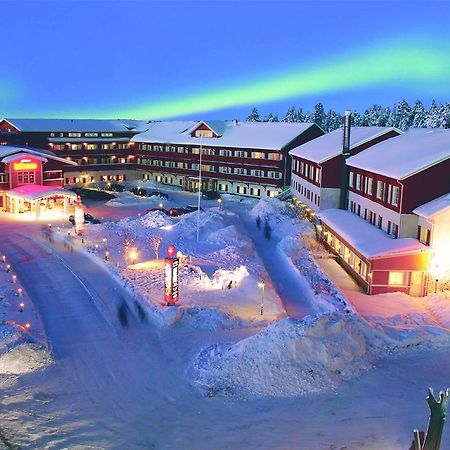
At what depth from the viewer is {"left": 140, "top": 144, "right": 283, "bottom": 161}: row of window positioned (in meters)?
67.6

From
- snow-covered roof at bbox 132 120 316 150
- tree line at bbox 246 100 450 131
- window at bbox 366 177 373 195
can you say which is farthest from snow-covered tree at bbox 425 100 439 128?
window at bbox 366 177 373 195

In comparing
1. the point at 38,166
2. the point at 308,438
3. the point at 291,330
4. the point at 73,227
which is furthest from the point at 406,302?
the point at 38,166

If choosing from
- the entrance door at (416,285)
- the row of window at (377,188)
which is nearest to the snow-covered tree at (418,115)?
the row of window at (377,188)

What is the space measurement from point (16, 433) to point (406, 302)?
21358 millimetres

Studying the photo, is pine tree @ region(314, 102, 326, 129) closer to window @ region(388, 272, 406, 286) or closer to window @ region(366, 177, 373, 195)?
window @ region(366, 177, 373, 195)

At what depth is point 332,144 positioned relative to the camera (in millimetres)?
53938

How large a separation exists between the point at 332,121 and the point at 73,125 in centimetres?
6312

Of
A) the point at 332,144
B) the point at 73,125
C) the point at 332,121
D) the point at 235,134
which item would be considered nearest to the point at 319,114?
the point at 332,121

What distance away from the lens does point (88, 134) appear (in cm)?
8119

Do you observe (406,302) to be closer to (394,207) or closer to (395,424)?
(394,207)

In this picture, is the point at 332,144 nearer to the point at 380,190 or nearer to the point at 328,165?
the point at 328,165

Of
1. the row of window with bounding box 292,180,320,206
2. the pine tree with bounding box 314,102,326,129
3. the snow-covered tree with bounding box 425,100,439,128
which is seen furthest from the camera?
the pine tree with bounding box 314,102,326,129

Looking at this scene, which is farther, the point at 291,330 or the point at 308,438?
the point at 291,330

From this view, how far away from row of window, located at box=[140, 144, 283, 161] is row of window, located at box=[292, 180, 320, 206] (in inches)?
228
